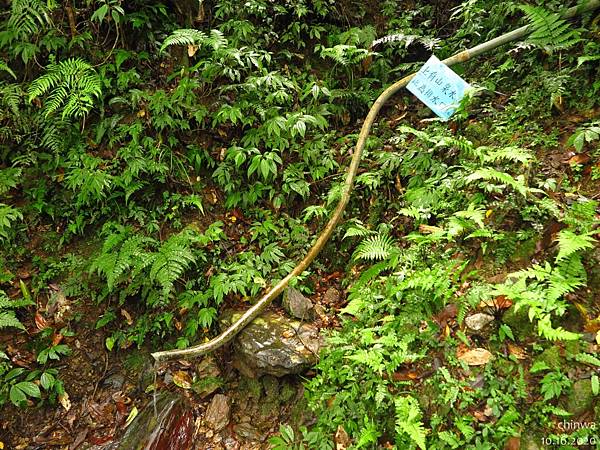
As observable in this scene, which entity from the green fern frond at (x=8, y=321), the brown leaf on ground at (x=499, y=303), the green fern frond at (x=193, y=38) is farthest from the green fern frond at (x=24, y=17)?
the brown leaf on ground at (x=499, y=303)

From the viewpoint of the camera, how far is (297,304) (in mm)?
4031

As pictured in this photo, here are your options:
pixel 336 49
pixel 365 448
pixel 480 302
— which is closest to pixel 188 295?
pixel 365 448

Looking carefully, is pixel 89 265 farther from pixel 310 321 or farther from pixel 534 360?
pixel 534 360

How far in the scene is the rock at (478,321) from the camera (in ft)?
9.54

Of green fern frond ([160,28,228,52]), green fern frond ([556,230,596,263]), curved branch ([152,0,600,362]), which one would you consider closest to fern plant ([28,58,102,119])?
green fern frond ([160,28,228,52])

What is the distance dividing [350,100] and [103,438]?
204 inches

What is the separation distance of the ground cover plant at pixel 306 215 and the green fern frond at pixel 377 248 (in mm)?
25

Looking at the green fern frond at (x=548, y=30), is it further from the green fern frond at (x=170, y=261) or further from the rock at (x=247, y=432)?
the rock at (x=247, y=432)

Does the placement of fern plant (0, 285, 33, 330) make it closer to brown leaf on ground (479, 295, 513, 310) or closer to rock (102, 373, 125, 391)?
rock (102, 373, 125, 391)

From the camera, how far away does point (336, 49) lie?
195 inches

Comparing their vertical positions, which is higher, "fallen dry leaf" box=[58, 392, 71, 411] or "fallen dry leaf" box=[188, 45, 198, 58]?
"fallen dry leaf" box=[188, 45, 198, 58]

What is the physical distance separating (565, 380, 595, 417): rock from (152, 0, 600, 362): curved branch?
2.61 m

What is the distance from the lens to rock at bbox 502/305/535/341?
2738mm

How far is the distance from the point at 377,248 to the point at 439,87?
77.7 inches
